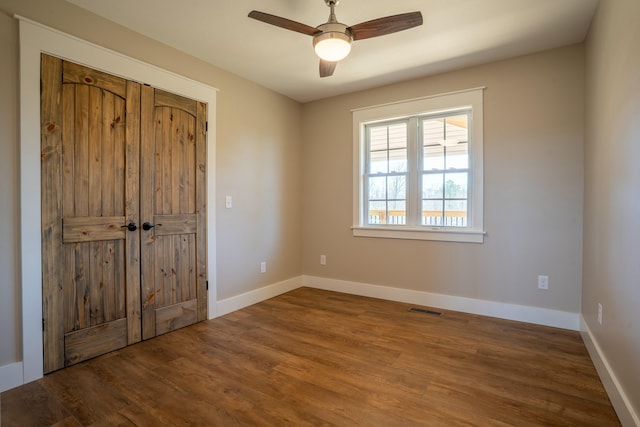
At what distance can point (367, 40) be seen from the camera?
2.77 meters

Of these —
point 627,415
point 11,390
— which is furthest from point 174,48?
point 627,415

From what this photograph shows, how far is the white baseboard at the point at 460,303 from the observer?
2938mm

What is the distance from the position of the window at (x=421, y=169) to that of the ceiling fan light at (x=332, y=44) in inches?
71.4

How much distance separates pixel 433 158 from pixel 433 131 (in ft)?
1.03

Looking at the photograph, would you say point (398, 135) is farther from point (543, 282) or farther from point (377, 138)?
point (543, 282)

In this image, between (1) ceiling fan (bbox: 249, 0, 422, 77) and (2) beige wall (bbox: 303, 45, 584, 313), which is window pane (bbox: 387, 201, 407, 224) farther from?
(1) ceiling fan (bbox: 249, 0, 422, 77)

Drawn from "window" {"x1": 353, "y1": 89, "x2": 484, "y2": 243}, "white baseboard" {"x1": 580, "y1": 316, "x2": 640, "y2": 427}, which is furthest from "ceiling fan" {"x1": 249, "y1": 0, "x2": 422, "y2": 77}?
"white baseboard" {"x1": 580, "y1": 316, "x2": 640, "y2": 427}

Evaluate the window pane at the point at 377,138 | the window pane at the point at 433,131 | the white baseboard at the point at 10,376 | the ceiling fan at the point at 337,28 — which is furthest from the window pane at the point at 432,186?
the white baseboard at the point at 10,376

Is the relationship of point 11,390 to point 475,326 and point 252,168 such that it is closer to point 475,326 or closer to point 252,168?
point 252,168

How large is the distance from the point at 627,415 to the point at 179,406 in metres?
2.34

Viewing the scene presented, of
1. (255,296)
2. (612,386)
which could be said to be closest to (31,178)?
(255,296)

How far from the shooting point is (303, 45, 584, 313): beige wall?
287 centimetres

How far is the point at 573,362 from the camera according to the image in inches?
89.4

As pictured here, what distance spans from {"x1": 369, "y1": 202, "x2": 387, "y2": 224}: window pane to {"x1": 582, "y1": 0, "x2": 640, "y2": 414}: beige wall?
1.98 meters
